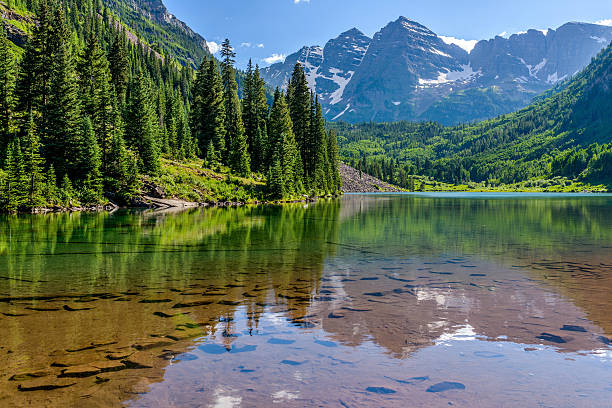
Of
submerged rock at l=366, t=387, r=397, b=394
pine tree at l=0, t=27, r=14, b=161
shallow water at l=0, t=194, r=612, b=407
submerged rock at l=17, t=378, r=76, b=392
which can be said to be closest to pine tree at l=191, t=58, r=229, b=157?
pine tree at l=0, t=27, r=14, b=161

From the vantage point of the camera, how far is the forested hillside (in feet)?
189

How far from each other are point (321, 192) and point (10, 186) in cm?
7384

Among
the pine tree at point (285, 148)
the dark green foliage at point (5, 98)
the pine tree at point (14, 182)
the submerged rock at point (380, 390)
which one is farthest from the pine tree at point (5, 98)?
the submerged rock at point (380, 390)

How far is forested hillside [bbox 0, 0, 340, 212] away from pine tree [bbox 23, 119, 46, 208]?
0.42ft

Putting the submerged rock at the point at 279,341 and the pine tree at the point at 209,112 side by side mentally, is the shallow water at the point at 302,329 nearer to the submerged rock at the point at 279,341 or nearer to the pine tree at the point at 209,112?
the submerged rock at the point at 279,341

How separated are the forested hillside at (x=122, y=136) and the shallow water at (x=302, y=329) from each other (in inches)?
1686

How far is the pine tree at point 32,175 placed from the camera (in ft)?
164

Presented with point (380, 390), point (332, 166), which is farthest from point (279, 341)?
point (332, 166)

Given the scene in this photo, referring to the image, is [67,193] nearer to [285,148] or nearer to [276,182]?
[276,182]

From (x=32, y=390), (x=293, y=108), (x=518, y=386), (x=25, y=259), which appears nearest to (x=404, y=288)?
(x=518, y=386)

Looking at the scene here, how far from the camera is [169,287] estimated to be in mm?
14055

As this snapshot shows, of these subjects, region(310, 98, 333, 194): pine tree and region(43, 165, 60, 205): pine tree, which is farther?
region(310, 98, 333, 194): pine tree

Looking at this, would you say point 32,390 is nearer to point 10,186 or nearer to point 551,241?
point 551,241

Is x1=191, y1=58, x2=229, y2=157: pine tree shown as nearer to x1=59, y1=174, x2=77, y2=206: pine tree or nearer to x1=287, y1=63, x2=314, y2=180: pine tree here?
x1=287, y1=63, x2=314, y2=180: pine tree
